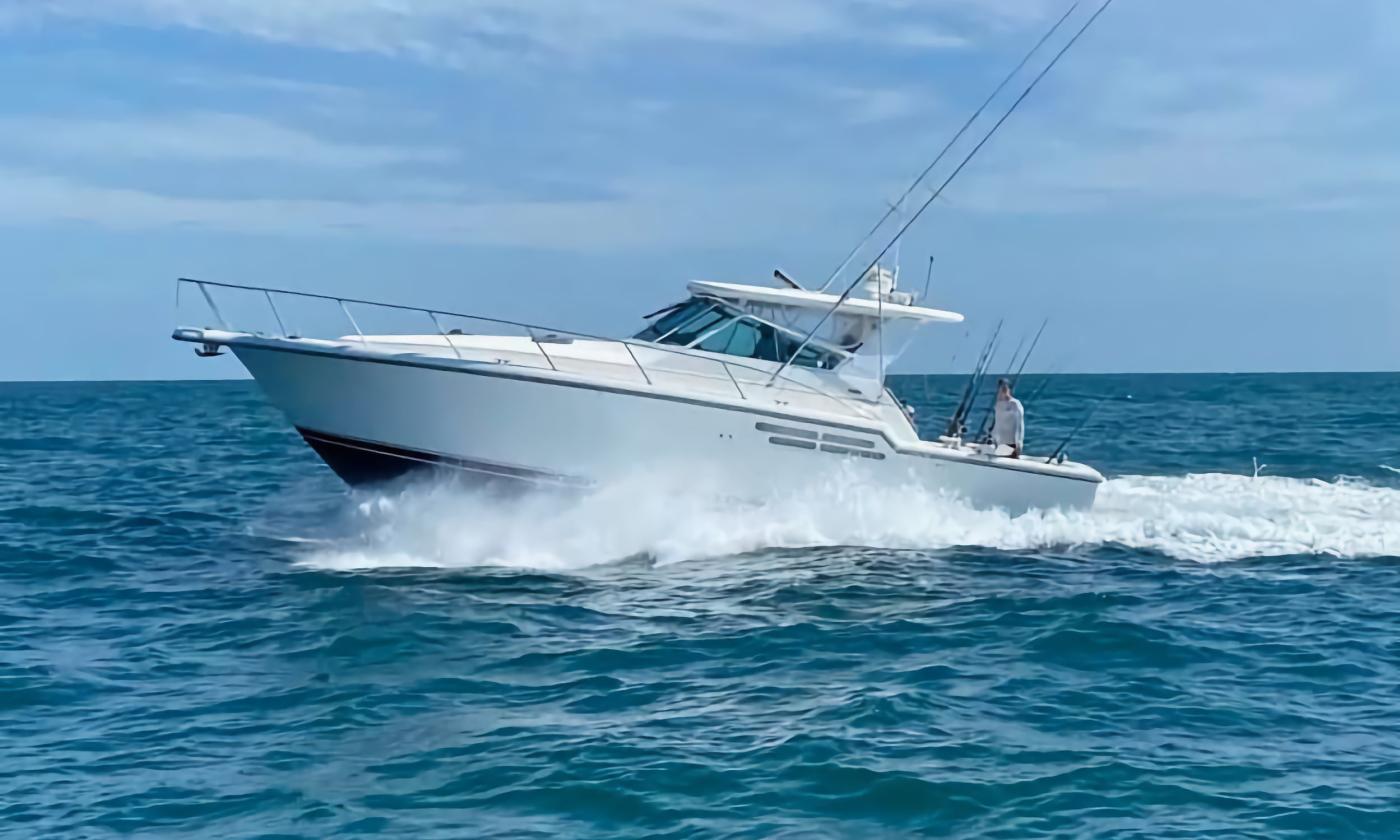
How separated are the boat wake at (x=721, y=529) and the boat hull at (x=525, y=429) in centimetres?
23

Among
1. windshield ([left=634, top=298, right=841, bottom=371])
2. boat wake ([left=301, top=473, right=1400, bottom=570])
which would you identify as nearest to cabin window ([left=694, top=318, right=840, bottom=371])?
windshield ([left=634, top=298, right=841, bottom=371])

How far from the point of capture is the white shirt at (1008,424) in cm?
1312

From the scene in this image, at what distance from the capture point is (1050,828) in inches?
232

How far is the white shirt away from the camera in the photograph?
13125 millimetres

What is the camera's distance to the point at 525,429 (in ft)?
39.0

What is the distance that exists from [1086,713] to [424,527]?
6.59 m

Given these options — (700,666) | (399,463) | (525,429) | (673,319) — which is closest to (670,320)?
(673,319)

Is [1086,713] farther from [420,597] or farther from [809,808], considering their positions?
[420,597]

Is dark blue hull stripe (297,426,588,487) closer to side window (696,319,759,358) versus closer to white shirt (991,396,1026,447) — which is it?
side window (696,319,759,358)

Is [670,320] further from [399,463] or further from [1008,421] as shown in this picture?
[1008,421]

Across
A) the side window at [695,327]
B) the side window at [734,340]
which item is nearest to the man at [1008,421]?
the side window at [734,340]

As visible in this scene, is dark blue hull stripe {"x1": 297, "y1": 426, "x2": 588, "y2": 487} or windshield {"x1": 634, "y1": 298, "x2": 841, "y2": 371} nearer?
dark blue hull stripe {"x1": 297, "y1": 426, "x2": 588, "y2": 487}

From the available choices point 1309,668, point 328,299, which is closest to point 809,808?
point 1309,668

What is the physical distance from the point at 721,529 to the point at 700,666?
3725mm
